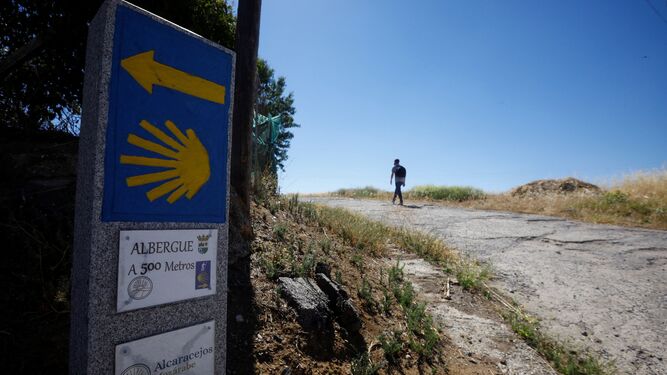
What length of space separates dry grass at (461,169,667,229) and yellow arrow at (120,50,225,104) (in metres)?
12.2

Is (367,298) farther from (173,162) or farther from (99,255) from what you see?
(99,255)

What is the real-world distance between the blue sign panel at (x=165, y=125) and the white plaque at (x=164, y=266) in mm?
108

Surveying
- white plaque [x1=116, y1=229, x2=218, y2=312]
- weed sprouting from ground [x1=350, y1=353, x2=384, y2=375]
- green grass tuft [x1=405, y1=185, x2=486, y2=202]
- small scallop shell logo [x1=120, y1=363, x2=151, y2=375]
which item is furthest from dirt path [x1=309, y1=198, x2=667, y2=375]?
green grass tuft [x1=405, y1=185, x2=486, y2=202]

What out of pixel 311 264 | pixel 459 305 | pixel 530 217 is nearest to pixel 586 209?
pixel 530 217

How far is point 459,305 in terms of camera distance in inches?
185

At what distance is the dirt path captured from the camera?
4.05 metres

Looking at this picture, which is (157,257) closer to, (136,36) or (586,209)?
(136,36)

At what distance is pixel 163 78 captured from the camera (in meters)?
2.02

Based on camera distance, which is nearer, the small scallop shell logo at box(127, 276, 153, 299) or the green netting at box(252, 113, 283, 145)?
the small scallop shell logo at box(127, 276, 153, 299)

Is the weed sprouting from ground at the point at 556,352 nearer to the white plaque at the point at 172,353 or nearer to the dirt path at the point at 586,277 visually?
the dirt path at the point at 586,277

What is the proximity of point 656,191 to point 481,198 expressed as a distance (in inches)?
265

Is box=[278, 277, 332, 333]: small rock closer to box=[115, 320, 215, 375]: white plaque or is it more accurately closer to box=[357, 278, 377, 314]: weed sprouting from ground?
box=[357, 278, 377, 314]: weed sprouting from ground

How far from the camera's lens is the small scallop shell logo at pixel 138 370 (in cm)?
179

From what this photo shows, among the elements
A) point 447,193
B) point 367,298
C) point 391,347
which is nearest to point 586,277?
point 367,298
